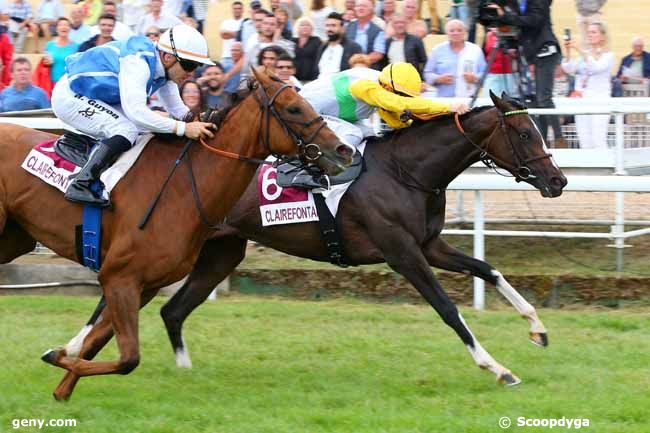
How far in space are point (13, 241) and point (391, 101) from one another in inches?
94.6

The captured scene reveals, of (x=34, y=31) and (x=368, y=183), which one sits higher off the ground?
(x=368, y=183)

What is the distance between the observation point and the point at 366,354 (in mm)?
7082

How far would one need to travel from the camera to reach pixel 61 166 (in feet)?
20.1

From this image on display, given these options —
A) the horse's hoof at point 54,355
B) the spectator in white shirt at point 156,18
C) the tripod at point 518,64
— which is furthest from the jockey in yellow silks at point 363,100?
the spectator in white shirt at point 156,18

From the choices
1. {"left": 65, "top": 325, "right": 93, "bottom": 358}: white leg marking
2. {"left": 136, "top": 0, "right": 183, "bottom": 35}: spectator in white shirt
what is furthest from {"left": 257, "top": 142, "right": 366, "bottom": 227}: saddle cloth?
{"left": 136, "top": 0, "right": 183, "bottom": 35}: spectator in white shirt

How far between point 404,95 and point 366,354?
5.37 feet

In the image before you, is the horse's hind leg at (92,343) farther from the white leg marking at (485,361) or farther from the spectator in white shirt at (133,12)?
the spectator in white shirt at (133,12)

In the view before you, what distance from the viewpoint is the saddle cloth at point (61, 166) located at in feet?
19.6

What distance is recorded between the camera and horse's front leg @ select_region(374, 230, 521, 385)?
20.7 feet

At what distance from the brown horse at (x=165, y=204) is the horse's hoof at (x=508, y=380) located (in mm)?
1579

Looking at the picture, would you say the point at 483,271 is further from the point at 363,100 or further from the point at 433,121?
the point at 363,100

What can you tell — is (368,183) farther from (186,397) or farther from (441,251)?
(186,397)

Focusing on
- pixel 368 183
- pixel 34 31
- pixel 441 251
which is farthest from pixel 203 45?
pixel 34 31

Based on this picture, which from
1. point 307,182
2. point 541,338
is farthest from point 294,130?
point 541,338
